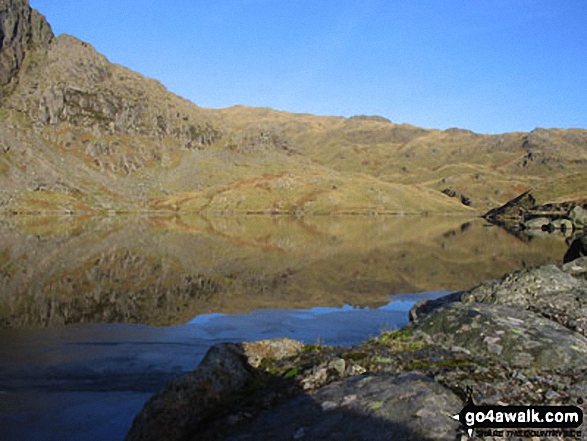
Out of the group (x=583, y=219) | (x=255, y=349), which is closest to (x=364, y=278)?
(x=255, y=349)

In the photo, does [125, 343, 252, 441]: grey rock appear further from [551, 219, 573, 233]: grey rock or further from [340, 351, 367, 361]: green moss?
[551, 219, 573, 233]: grey rock

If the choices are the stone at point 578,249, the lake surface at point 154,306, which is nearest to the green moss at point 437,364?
the lake surface at point 154,306

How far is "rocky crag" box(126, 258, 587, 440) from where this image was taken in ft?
24.6

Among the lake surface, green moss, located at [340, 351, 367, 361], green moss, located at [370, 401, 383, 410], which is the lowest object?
the lake surface

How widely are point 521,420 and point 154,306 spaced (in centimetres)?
2351

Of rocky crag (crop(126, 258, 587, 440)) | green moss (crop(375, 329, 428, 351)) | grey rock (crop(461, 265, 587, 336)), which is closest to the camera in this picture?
rocky crag (crop(126, 258, 587, 440))

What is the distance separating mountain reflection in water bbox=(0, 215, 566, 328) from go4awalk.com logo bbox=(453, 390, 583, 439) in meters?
19.3

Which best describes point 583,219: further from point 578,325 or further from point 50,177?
point 50,177

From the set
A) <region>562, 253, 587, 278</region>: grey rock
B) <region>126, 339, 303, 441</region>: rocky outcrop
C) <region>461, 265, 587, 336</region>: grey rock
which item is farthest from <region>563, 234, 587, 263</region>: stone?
<region>126, 339, 303, 441</region>: rocky outcrop

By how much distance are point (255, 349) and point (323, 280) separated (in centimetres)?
2569

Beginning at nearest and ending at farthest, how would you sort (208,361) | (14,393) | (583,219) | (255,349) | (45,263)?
(208,361), (255,349), (14,393), (45,263), (583,219)

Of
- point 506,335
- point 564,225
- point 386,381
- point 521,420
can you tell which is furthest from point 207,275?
point 564,225

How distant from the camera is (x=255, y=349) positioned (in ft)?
41.0

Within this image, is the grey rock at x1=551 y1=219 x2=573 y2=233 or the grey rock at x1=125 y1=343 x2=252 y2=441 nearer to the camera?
the grey rock at x1=125 y1=343 x2=252 y2=441
